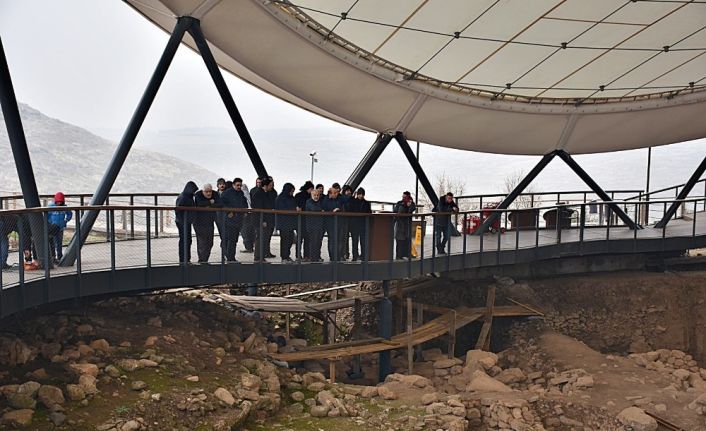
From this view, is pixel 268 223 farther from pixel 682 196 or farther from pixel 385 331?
pixel 682 196

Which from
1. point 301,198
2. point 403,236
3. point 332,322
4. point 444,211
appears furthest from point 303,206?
point 444,211

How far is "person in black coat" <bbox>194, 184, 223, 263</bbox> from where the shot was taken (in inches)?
507

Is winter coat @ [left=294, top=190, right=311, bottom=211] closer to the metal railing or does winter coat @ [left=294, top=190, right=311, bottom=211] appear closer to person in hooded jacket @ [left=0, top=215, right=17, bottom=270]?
the metal railing

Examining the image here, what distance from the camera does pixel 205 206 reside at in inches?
525

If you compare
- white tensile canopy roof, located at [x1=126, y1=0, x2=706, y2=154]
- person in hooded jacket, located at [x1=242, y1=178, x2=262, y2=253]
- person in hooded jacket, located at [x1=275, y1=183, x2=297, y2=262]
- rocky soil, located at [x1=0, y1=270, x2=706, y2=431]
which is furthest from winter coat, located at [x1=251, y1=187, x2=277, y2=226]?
white tensile canopy roof, located at [x1=126, y1=0, x2=706, y2=154]

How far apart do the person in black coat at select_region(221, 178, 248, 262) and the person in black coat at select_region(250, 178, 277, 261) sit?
38 centimetres

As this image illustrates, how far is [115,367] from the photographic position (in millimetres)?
10562

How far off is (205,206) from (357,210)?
360 centimetres

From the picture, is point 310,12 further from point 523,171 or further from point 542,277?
point 523,171

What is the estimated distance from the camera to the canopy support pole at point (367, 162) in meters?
20.5

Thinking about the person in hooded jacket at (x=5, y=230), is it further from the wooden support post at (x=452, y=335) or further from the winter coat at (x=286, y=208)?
the wooden support post at (x=452, y=335)

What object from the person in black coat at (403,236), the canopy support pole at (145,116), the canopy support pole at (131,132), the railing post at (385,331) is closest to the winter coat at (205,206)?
the canopy support pole at (145,116)

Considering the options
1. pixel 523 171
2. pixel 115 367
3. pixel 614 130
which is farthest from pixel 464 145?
pixel 523 171

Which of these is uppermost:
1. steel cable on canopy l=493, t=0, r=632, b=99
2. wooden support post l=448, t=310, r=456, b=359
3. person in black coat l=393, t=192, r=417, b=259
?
steel cable on canopy l=493, t=0, r=632, b=99
